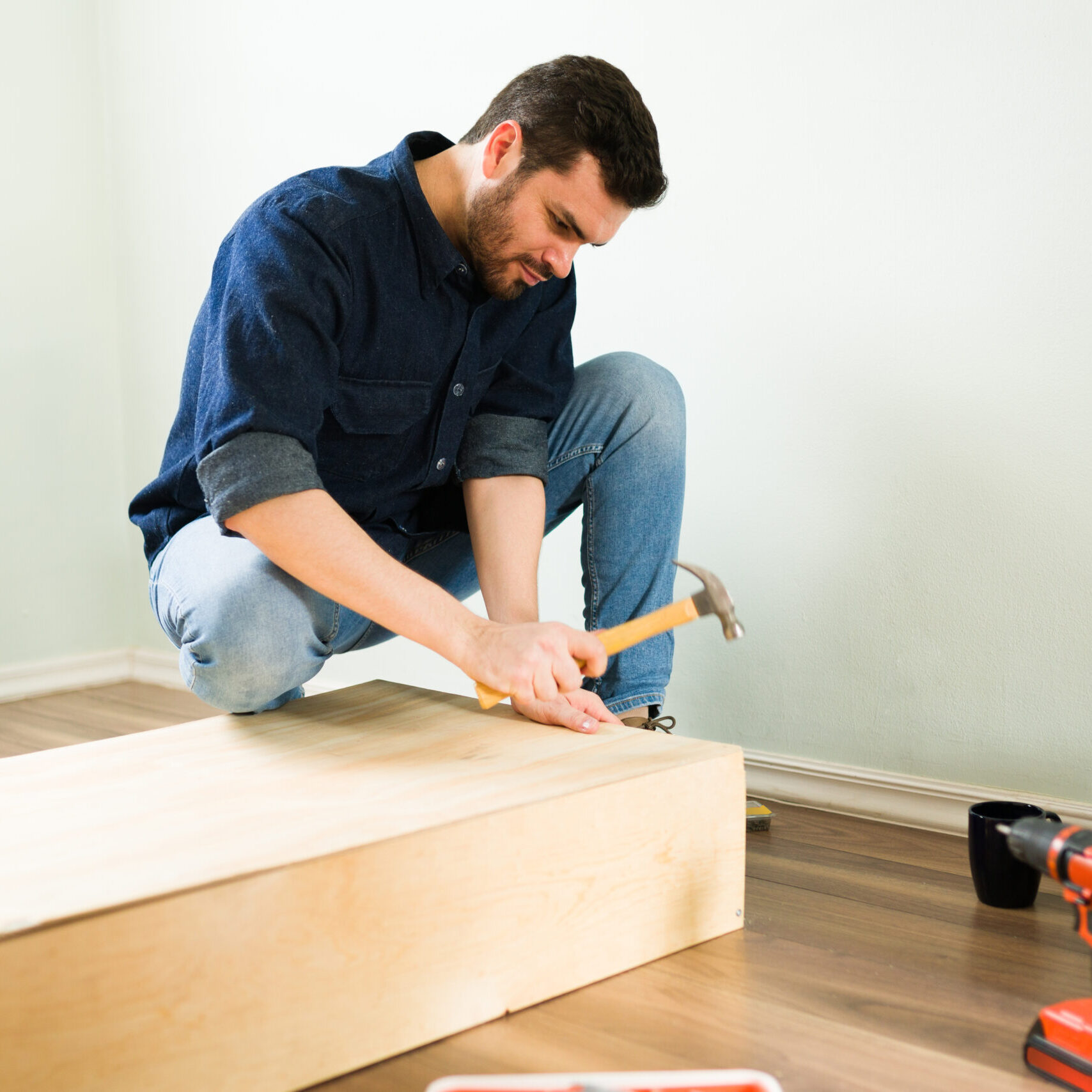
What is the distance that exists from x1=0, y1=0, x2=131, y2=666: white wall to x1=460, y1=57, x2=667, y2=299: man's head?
5.41ft

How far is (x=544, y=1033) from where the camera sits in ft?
2.77

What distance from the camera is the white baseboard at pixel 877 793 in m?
1.37

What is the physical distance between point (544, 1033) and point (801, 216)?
1.14m

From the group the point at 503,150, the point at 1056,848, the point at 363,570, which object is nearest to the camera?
the point at 1056,848

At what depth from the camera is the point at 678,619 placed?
3.28 ft

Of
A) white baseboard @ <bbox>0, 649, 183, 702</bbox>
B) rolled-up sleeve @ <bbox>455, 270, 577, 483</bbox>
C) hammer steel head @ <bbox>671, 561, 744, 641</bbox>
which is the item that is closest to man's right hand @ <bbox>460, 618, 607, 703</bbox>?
hammer steel head @ <bbox>671, 561, 744, 641</bbox>

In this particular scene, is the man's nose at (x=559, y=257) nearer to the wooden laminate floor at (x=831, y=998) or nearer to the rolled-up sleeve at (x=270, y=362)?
the rolled-up sleeve at (x=270, y=362)

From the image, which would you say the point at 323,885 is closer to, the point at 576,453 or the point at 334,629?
the point at 334,629

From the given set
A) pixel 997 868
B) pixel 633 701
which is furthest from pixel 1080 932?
pixel 633 701

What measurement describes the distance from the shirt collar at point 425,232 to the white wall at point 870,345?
544 millimetres

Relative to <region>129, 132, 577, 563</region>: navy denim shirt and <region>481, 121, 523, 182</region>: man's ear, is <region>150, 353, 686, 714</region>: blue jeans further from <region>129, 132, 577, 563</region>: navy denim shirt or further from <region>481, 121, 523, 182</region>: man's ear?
<region>481, 121, 523, 182</region>: man's ear

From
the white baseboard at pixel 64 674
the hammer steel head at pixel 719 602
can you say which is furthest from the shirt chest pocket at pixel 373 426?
the white baseboard at pixel 64 674

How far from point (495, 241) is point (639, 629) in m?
0.47

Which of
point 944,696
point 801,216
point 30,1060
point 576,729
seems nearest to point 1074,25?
point 801,216
